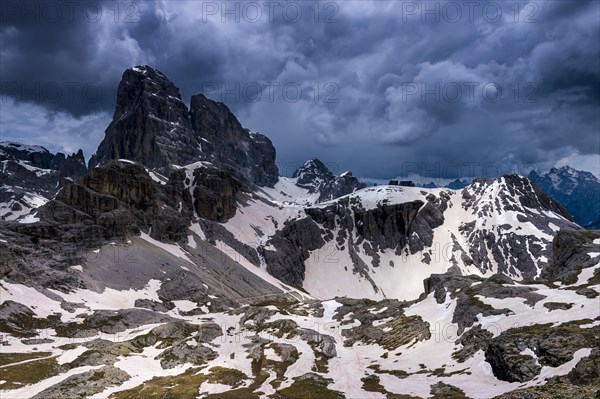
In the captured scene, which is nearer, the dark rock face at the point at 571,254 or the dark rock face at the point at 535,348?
the dark rock face at the point at 535,348

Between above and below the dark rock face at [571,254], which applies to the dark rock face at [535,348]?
below

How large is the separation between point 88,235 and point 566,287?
18191cm

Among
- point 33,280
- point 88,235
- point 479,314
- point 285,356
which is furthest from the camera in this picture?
point 88,235

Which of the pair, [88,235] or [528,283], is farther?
[88,235]

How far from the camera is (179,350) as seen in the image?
→ 4279 inches

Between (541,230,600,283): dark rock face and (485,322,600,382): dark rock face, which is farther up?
(541,230,600,283): dark rock face

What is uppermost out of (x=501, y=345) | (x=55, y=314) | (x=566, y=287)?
(x=55, y=314)

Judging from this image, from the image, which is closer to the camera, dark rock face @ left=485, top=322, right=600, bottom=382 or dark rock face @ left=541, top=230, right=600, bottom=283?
dark rock face @ left=485, top=322, right=600, bottom=382

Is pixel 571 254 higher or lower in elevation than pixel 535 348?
higher

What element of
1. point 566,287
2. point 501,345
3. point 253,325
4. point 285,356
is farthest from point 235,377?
point 566,287

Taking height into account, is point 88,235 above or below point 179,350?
above

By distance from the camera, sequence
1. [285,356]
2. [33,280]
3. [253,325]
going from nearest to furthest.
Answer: [285,356] → [253,325] → [33,280]

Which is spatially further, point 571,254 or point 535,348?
point 571,254

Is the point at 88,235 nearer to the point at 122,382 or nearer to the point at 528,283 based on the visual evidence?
the point at 122,382
